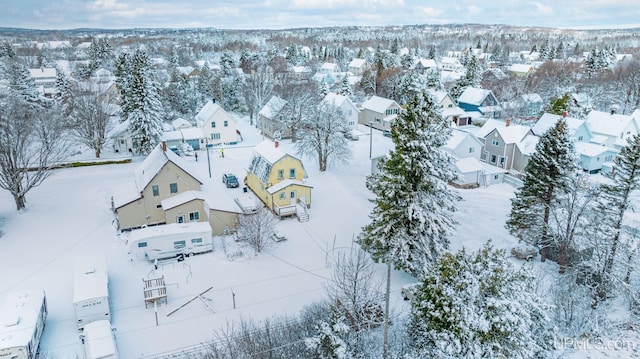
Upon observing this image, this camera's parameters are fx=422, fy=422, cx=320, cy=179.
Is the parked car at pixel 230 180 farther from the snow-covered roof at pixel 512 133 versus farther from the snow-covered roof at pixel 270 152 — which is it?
the snow-covered roof at pixel 512 133

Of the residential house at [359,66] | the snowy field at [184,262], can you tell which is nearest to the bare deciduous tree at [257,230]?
the snowy field at [184,262]

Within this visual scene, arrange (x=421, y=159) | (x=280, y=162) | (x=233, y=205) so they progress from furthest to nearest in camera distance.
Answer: (x=280, y=162)
(x=233, y=205)
(x=421, y=159)

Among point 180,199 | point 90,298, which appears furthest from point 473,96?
point 90,298

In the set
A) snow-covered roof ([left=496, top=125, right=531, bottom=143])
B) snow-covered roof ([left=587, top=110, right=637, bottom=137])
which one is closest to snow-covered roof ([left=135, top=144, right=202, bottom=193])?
snow-covered roof ([left=496, top=125, right=531, bottom=143])

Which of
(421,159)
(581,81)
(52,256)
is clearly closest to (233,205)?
(52,256)

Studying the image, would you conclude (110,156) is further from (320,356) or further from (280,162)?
(320,356)

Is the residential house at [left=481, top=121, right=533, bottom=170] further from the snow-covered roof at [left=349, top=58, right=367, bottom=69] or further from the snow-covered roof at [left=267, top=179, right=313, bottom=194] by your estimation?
the snow-covered roof at [left=349, top=58, right=367, bottom=69]
